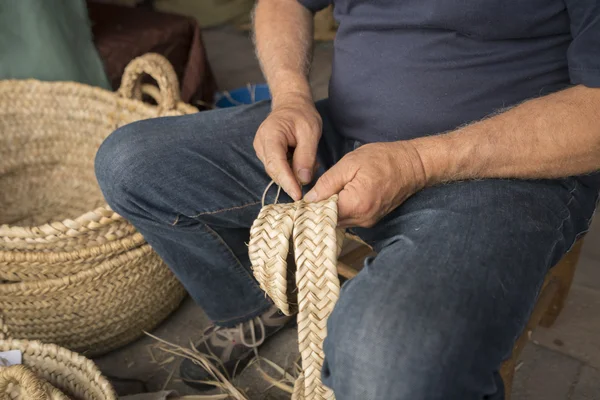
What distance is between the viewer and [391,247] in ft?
2.48

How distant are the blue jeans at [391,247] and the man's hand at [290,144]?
0.31ft

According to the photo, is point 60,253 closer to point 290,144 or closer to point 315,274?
point 290,144

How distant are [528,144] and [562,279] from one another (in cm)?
56

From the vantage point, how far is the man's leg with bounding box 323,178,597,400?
2.04ft

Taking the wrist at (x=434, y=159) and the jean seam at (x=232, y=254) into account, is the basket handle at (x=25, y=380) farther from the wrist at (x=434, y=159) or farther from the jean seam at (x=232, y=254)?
the wrist at (x=434, y=159)

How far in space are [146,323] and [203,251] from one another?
1.28 ft

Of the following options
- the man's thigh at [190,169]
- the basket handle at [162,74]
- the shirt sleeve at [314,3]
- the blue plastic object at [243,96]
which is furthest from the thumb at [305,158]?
the blue plastic object at [243,96]

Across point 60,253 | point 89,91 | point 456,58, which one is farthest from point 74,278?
point 456,58

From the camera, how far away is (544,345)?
1.30 m

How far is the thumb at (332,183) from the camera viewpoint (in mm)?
808

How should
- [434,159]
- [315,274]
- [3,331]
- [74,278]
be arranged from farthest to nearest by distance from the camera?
[74,278] → [3,331] → [434,159] → [315,274]

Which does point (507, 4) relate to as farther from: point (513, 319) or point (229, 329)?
point (229, 329)

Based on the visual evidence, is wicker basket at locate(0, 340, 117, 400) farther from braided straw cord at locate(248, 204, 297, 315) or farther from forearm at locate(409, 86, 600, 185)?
forearm at locate(409, 86, 600, 185)

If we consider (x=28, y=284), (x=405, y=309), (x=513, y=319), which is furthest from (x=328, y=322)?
(x=28, y=284)
